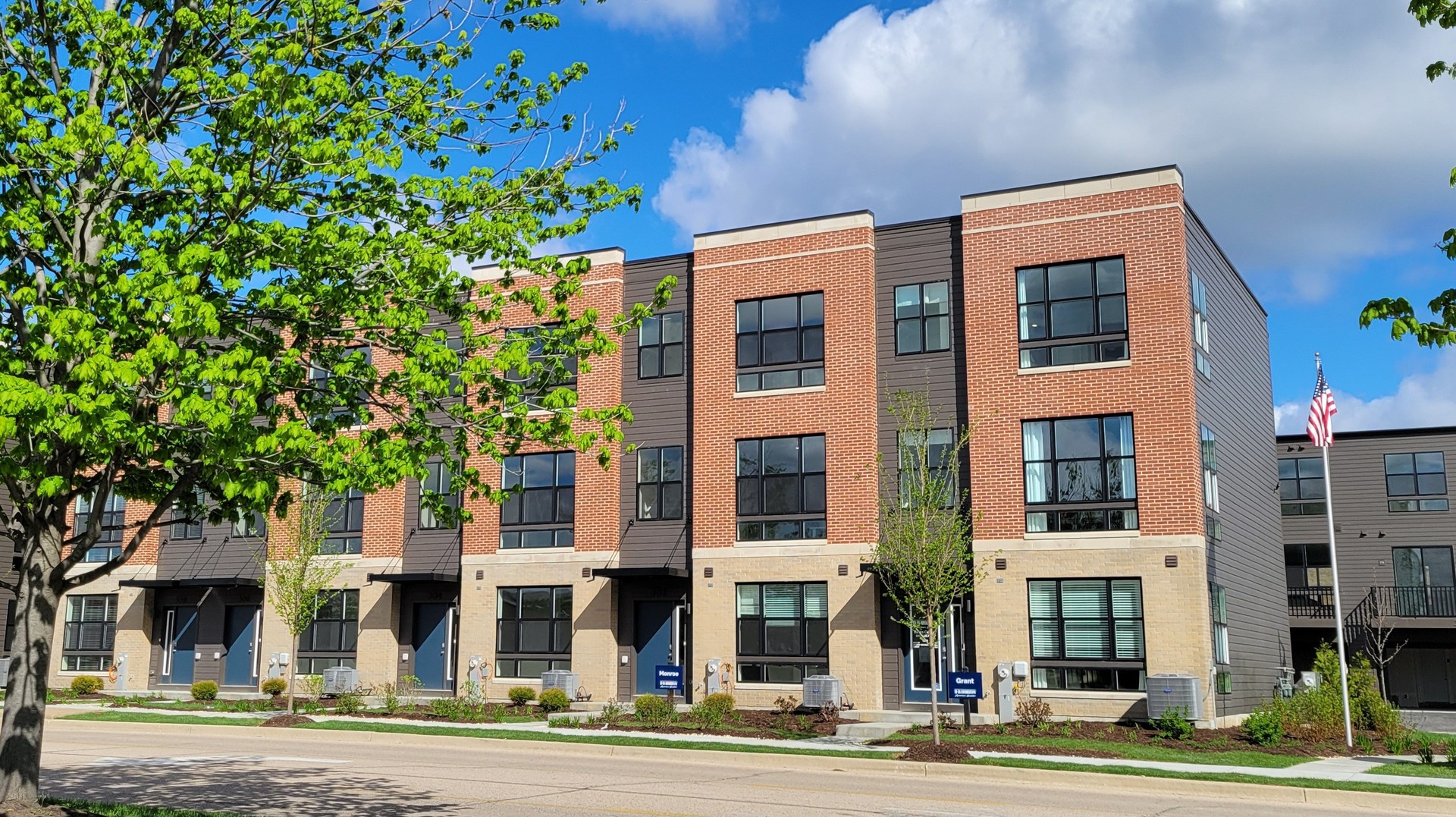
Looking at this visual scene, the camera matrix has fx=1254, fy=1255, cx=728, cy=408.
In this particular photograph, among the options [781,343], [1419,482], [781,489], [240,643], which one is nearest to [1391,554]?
[1419,482]

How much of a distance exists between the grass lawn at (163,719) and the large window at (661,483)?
1015 cm

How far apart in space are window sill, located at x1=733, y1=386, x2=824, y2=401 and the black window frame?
7.08 feet

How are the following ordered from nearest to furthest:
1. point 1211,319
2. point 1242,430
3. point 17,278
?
point 17,278 < point 1211,319 < point 1242,430

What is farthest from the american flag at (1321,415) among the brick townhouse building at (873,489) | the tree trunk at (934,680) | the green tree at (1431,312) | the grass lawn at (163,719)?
the grass lawn at (163,719)

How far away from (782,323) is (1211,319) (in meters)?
10.0

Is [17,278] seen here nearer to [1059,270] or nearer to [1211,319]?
[1059,270]

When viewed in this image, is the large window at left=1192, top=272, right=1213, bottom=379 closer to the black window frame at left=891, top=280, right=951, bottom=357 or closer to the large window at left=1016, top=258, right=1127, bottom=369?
the large window at left=1016, top=258, right=1127, bottom=369

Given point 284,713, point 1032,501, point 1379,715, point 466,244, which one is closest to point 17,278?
point 466,244

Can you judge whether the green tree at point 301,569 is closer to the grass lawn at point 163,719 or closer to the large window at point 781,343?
the grass lawn at point 163,719

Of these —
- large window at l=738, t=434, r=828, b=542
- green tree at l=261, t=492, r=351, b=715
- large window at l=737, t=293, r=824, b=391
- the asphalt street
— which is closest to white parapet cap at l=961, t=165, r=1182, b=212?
large window at l=737, t=293, r=824, b=391

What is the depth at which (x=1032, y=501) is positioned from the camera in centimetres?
2692

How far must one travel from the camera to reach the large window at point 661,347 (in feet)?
105

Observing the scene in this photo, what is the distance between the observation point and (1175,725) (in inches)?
906

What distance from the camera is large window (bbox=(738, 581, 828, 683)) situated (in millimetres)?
28516
